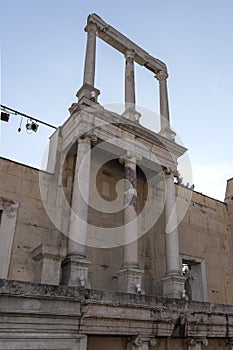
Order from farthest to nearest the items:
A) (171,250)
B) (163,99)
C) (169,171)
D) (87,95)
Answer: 1. (163,99)
2. (169,171)
3. (87,95)
4. (171,250)

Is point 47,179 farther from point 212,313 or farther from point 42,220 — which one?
point 212,313

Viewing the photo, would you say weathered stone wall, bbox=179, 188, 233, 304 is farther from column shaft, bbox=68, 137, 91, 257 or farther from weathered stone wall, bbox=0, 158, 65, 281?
weathered stone wall, bbox=0, 158, 65, 281

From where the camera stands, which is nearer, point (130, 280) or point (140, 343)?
point (140, 343)

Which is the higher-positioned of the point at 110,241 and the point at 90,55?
the point at 90,55

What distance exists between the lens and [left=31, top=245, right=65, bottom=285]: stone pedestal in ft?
21.7

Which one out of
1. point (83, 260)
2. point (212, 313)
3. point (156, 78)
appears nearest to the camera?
point (212, 313)

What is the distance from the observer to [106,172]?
35.1 feet

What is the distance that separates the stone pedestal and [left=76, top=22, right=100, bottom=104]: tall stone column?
4395mm

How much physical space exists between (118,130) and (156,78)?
4.20 meters

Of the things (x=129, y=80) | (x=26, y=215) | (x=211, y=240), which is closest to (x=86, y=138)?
(x=26, y=215)

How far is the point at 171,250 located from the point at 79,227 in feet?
10.1

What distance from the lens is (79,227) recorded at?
26.0ft

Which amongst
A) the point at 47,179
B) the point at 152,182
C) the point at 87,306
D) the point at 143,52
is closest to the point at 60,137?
the point at 47,179

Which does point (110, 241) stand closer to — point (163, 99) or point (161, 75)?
point (163, 99)
